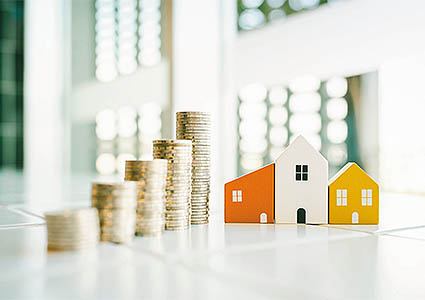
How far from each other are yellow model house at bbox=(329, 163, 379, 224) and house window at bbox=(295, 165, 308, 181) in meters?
0.07

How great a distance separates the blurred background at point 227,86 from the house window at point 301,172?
2.52m

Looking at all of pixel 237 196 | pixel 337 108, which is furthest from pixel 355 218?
pixel 337 108

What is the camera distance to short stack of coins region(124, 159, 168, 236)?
0.97 metres

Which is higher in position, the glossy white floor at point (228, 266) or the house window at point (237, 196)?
the house window at point (237, 196)

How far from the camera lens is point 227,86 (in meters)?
4.46

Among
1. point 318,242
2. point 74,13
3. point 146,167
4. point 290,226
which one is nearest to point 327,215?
point 290,226

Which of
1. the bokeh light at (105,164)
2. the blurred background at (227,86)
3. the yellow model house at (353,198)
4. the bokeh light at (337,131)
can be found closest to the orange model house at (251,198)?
the yellow model house at (353,198)

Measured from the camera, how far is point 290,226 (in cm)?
119

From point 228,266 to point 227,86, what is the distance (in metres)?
3.79

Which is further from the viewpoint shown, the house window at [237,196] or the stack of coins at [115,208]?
the house window at [237,196]

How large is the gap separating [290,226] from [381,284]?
53 centimetres

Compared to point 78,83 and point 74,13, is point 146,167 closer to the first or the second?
point 78,83

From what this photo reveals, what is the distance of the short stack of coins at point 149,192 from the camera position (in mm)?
968

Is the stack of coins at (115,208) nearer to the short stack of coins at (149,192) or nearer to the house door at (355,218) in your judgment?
the short stack of coins at (149,192)
